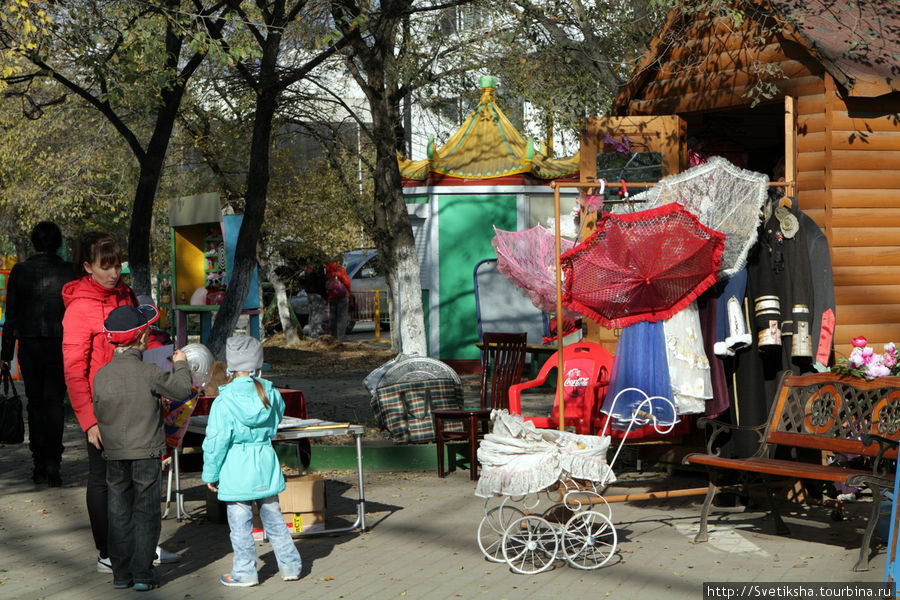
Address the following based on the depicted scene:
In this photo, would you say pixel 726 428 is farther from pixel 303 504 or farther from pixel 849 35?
pixel 849 35

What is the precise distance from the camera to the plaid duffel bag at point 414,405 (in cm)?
1030

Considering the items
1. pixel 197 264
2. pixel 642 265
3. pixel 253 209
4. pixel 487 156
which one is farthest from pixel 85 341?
pixel 487 156

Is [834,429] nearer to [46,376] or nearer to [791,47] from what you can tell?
[791,47]

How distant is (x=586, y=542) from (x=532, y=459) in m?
0.58

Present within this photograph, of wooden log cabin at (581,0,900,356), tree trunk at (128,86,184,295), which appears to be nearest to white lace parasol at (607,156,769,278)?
wooden log cabin at (581,0,900,356)

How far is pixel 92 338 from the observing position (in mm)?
6340

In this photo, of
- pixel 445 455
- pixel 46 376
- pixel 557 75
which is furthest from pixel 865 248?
pixel 557 75

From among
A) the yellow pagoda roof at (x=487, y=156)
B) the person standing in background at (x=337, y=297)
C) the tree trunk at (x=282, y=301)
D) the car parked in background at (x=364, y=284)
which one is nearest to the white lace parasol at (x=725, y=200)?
the yellow pagoda roof at (x=487, y=156)

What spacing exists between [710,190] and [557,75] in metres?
8.73

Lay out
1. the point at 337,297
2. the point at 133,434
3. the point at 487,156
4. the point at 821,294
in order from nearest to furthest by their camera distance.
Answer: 1. the point at 133,434
2. the point at 821,294
3. the point at 487,156
4. the point at 337,297

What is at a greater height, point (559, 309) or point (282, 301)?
point (282, 301)

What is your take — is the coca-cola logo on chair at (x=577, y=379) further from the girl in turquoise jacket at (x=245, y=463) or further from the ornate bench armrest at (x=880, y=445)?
the girl in turquoise jacket at (x=245, y=463)

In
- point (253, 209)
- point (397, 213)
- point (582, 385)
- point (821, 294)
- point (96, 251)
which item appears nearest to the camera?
point (96, 251)

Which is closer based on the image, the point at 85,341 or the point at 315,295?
the point at 85,341
